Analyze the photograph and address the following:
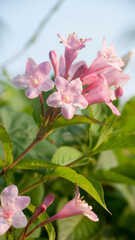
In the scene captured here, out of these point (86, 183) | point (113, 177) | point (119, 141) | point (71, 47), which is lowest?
point (113, 177)

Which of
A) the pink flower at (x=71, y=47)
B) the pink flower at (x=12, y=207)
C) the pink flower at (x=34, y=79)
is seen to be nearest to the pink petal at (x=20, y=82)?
the pink flower at (x=34, y=79)

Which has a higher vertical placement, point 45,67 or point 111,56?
point 45,67

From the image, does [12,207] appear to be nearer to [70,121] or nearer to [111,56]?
[70,121]

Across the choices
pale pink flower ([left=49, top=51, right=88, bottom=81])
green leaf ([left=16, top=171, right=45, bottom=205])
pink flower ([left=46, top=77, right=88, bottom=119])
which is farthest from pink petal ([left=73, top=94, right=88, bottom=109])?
green leaf ([left=16, top=171, right=45, bottom=205])

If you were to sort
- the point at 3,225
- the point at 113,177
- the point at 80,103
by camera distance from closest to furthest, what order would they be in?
the point at 3,225 → the point at 80,103 → the point at 113,177

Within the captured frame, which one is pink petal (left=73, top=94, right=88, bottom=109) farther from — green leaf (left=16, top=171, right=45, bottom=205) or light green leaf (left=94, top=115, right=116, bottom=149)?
green leaf (left=16, top=171, right=45, bottom=205)

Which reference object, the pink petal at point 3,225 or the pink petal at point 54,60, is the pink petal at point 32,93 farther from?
the pink petal at point 3,225

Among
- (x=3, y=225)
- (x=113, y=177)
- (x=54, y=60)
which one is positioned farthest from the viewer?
(x=113, y=177)

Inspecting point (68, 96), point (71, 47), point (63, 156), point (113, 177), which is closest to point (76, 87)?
point (68, 96)
